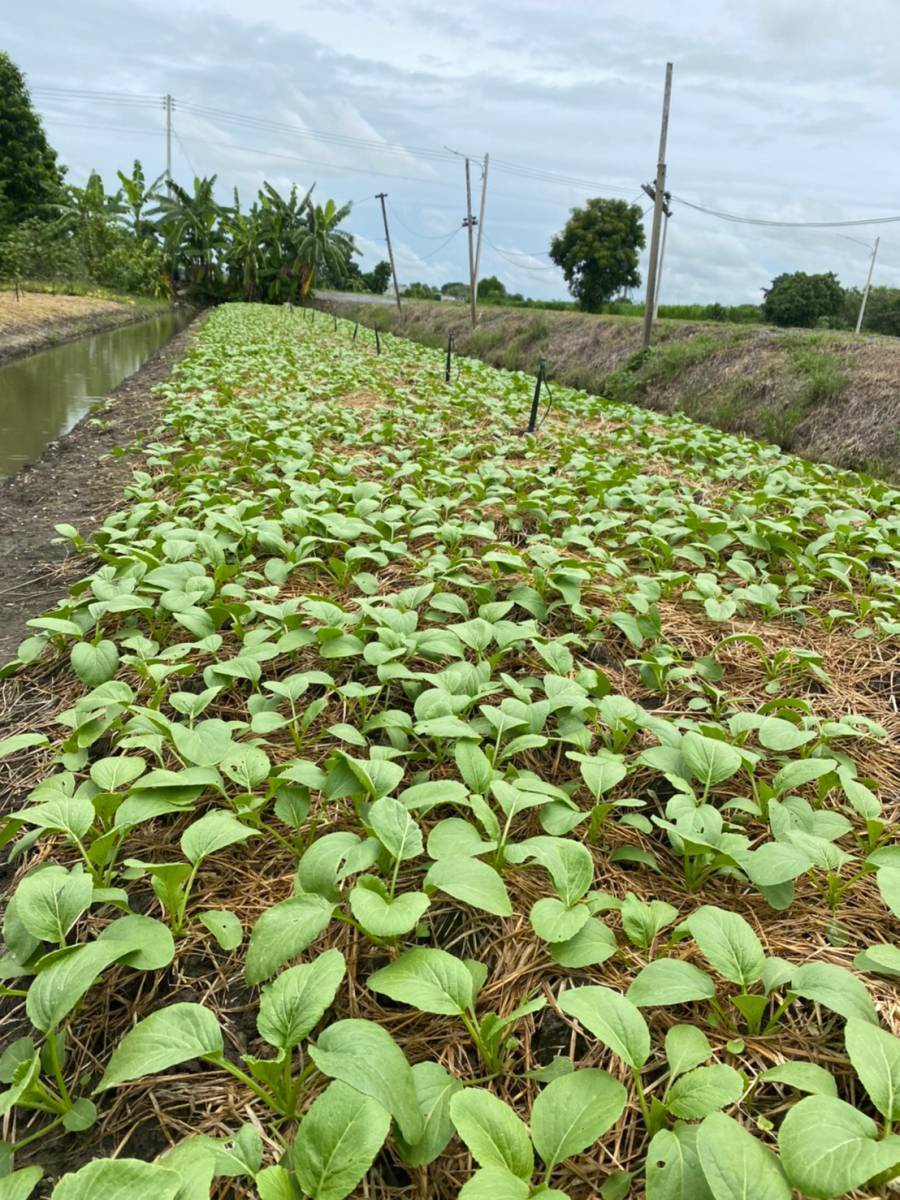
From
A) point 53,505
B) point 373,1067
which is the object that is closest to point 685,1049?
point 373,1067

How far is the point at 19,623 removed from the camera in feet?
10.5

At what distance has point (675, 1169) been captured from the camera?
1.00 m

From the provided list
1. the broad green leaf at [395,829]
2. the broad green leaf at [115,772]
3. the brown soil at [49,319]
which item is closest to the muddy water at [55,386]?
the brown soil at [49,319]

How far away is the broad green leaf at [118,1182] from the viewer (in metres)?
0.89

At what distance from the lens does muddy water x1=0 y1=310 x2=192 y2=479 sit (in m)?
8.42

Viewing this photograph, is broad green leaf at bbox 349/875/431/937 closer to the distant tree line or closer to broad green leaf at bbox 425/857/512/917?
broad green leaf at bbox 425/857/512/917

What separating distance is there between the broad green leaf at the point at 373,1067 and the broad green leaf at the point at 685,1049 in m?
0.43

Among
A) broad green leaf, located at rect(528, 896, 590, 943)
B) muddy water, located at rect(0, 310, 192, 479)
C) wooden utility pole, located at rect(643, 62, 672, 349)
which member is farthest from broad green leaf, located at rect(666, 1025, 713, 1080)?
wooden utility pole, located at rect(643, 62, 672, 349)

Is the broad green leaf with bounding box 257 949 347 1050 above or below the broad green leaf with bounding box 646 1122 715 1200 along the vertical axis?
above

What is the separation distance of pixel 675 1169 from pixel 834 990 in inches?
18.8

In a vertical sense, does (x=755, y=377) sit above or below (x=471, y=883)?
above

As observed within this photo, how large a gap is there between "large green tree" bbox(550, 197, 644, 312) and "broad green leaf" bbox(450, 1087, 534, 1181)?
1662 inches

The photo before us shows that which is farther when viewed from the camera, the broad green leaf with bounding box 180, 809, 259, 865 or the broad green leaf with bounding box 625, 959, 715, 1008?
the broad green leaf with bounding box 180, 809, 259, 865

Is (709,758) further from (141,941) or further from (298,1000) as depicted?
(141,941)
